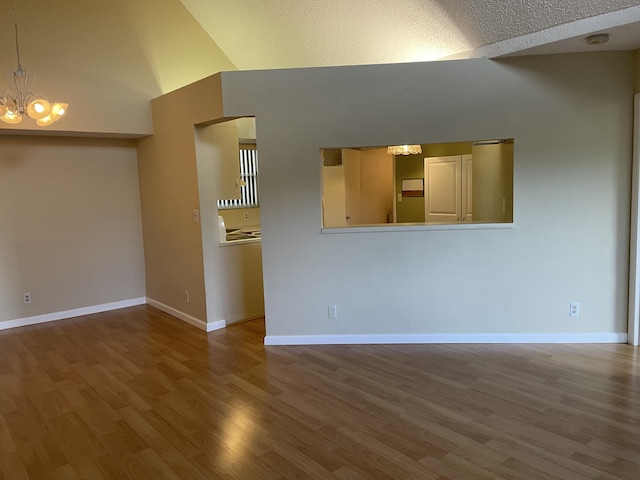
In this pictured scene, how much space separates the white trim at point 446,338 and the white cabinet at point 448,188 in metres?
2.53

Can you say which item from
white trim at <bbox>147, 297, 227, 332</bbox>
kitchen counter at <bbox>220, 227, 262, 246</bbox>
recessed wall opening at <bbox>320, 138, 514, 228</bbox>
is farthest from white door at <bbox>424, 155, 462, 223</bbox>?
white trim at <bbox>147, 297, 227, 332</bbox>

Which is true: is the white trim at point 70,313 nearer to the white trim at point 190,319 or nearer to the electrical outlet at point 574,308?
the white trim at point 190,319

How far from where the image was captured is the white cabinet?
674 cm

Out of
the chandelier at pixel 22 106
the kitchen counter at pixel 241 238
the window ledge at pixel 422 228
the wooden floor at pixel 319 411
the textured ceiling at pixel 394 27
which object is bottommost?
the wooden floor at pixel 319 411

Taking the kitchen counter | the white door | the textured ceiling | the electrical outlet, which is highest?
the textured ceiling

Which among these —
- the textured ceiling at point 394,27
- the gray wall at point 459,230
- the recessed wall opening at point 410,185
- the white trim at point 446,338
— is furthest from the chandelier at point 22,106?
the recessed wall opening at point 410,185

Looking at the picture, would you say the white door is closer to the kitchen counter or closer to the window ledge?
the window ledge

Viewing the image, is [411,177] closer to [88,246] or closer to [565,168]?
[565,168]

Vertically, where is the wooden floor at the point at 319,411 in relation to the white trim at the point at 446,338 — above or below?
below

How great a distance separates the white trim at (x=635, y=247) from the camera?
3.98m

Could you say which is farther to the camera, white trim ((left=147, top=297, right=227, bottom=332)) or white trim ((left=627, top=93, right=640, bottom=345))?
white trim ((left=147, top=297, right=227, bottom=332))

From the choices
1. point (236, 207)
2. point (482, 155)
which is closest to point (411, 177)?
point (482, 155)

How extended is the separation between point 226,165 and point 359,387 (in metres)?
2.89

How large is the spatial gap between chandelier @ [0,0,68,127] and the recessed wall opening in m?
3.08
